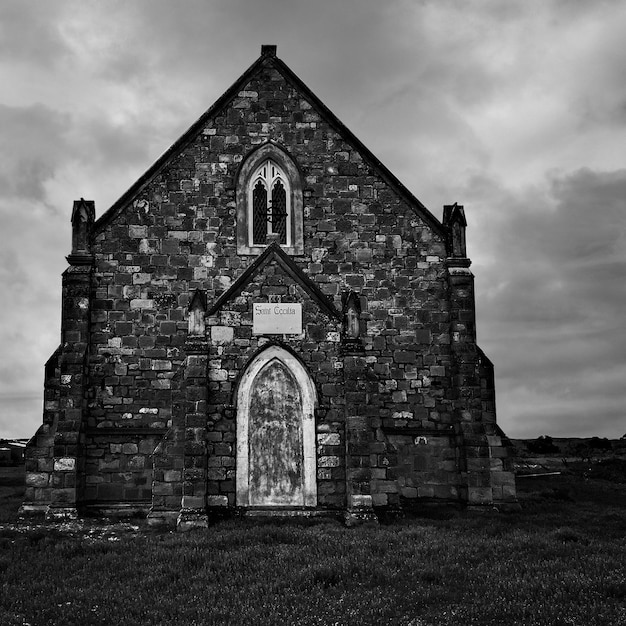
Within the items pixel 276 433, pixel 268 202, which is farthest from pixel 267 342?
pixel 268 202

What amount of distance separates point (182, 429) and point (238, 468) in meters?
1.63

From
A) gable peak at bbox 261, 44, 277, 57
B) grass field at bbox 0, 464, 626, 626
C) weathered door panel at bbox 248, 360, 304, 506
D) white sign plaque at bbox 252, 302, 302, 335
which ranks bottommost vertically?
grass field at bbox 0, 464, 626, 626

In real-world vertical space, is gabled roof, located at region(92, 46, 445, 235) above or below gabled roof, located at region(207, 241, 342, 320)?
above

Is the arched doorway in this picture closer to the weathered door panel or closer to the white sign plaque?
the weathered door panel

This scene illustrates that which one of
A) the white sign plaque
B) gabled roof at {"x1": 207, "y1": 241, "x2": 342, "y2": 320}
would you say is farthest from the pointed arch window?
the white sign plaque

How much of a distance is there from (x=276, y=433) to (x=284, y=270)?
12.6 feet

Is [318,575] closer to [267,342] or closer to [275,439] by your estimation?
[275,439]

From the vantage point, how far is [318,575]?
34.3 ft

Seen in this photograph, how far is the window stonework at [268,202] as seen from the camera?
66.2 feet

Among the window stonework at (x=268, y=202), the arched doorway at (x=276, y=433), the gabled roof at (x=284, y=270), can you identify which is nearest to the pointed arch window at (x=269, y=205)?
the window stonework at (x=268, y=202)

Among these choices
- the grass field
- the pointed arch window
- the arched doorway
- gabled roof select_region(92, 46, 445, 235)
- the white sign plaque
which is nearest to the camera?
the grass field

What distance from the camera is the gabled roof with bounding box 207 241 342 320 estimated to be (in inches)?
669

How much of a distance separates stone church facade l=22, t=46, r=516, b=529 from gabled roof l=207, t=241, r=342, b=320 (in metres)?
0.04

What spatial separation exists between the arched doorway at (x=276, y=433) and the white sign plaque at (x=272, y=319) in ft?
1.46
